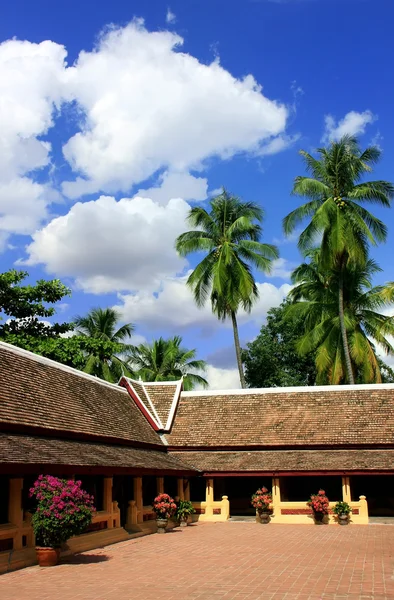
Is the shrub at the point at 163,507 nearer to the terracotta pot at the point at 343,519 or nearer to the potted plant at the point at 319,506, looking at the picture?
the potted plant at the point at 319,506

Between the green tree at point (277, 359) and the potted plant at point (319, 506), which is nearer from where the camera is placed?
the potted plant at point (319, 506)

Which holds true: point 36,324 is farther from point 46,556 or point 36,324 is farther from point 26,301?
point 46,556

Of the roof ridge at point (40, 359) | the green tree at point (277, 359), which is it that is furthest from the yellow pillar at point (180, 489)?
the green tree at point (277, 359)

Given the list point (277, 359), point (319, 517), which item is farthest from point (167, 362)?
point (319, 517)

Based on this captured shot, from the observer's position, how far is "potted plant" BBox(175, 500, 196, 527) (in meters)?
21.4

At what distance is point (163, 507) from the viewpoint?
19.4 m

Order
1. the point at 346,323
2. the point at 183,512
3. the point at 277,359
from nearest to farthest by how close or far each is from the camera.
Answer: the point at 183,512 → the point at 346,323 → the point at 277,359

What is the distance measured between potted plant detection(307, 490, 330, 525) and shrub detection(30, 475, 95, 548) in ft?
35.4

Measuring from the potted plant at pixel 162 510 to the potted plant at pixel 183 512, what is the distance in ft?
5.45

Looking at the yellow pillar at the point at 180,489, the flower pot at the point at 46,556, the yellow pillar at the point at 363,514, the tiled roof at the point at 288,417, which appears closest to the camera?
the flower pot at the point at 46,556

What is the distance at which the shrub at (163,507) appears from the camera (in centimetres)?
1947

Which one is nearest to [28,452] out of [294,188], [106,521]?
[106,521]

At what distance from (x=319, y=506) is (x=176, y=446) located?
6277 mm

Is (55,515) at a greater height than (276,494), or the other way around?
(55,515)
